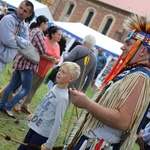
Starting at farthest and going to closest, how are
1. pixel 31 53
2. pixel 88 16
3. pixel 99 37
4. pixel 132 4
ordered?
pixel 88 16
pixel 132 4
pixel 99 37
pixel 31 53

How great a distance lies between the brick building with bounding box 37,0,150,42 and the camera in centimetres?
3225

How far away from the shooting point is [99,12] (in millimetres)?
33562

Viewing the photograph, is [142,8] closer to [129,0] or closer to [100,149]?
[129,0]

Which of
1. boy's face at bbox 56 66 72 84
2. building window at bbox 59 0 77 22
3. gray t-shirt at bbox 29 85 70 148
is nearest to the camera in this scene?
gray t-shirt at bbox 29 85 70 148

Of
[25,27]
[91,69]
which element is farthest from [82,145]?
[91,69]

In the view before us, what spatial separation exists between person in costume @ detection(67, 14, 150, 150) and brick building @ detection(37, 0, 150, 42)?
3010 centimetres

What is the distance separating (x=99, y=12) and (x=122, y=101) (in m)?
→ 32.5

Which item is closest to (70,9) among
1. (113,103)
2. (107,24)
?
(107,24)

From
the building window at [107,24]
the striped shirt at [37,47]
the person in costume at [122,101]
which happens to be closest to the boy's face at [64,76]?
the person in costume at [122,101]

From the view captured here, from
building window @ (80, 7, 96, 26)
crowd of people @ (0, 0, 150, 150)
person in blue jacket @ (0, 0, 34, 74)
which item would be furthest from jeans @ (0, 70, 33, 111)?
building window @ (80, 7, 96, 26)

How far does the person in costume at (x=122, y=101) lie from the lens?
195 cm

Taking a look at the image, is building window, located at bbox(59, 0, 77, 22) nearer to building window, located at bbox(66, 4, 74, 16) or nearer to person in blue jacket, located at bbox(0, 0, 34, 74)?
building window, located at bbox(66, 4, 74, 16)

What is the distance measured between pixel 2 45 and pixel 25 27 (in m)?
0.51

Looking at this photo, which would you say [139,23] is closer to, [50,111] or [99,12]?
[50,111]
